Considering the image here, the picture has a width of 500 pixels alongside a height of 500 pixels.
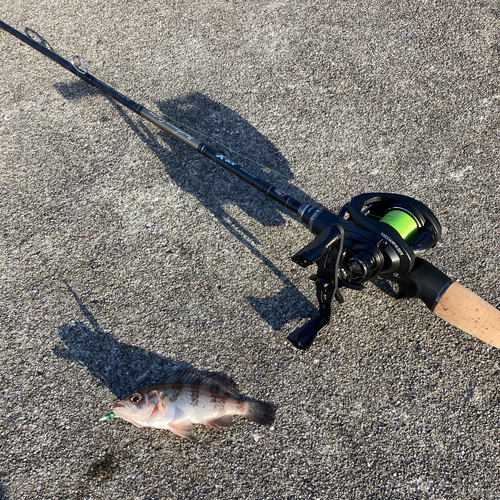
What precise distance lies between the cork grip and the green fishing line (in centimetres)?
41

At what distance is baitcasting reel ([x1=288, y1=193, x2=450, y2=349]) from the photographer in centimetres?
274

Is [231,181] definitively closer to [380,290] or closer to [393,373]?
[380,290]

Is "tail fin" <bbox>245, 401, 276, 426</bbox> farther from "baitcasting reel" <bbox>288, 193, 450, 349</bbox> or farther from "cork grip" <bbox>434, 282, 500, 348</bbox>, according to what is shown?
"cork grip" <bbox>434, 282, 500, 348</bbox>

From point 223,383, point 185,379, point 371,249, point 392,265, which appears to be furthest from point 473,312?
point 185,379

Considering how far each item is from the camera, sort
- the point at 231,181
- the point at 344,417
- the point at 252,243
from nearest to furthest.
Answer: the point at 344,417
the point at 252,243
the point at 231,181

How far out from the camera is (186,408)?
2.78 m

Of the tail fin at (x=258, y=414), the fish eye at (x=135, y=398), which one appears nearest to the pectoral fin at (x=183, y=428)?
the fish eye at (x=135, y=398)

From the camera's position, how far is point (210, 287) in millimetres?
3453

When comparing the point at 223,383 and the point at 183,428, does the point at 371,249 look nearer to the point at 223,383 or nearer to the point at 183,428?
the point at 223,383

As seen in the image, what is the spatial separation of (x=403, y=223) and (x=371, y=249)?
34 centimetres

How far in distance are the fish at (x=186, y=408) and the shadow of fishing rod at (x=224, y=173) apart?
24.9 inches

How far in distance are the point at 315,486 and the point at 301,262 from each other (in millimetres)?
1346

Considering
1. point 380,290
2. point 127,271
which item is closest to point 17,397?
point 127,271

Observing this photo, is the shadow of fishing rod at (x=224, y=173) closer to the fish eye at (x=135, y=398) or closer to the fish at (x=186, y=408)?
the fish at (x=186, y=408)
